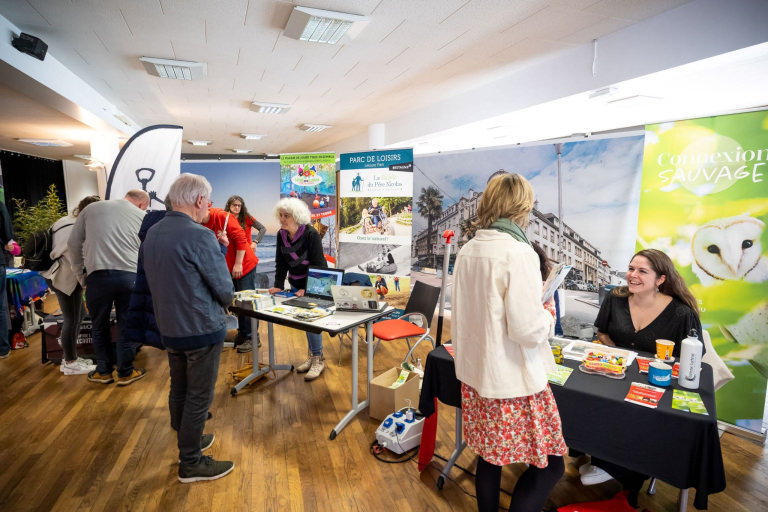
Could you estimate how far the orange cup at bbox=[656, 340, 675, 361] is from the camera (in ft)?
6.09

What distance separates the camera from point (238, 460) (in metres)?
2.36

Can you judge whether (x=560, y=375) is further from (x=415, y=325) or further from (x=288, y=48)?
(x=288, y=48)

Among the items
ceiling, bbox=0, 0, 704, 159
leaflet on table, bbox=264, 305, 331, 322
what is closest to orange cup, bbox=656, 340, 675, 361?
leaflet on table, bbox=264, 305, 331, 322

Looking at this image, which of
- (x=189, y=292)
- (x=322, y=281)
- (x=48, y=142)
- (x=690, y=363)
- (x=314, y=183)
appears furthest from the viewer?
(x=48, y=142)

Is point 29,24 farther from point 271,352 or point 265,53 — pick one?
point 271,352

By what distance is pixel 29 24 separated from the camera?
2.91m

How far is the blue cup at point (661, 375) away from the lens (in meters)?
1.66

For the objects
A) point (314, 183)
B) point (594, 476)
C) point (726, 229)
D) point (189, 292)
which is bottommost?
point (594, 476)

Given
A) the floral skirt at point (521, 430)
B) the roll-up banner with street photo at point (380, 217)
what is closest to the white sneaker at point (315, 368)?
the roll-up banner with street photo at point (380, 217)

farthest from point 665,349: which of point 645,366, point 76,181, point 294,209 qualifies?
point 76,181

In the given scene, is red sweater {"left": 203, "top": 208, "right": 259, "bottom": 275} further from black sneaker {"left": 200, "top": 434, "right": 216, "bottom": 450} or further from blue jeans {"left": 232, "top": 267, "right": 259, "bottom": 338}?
black sneaker {"left": 200, "top": 434, "right": 216, "bottom": 450}

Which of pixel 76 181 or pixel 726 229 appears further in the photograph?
pixel 76 181

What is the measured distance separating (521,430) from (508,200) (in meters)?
0.83

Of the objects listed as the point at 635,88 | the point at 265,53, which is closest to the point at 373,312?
the point at 265,53
